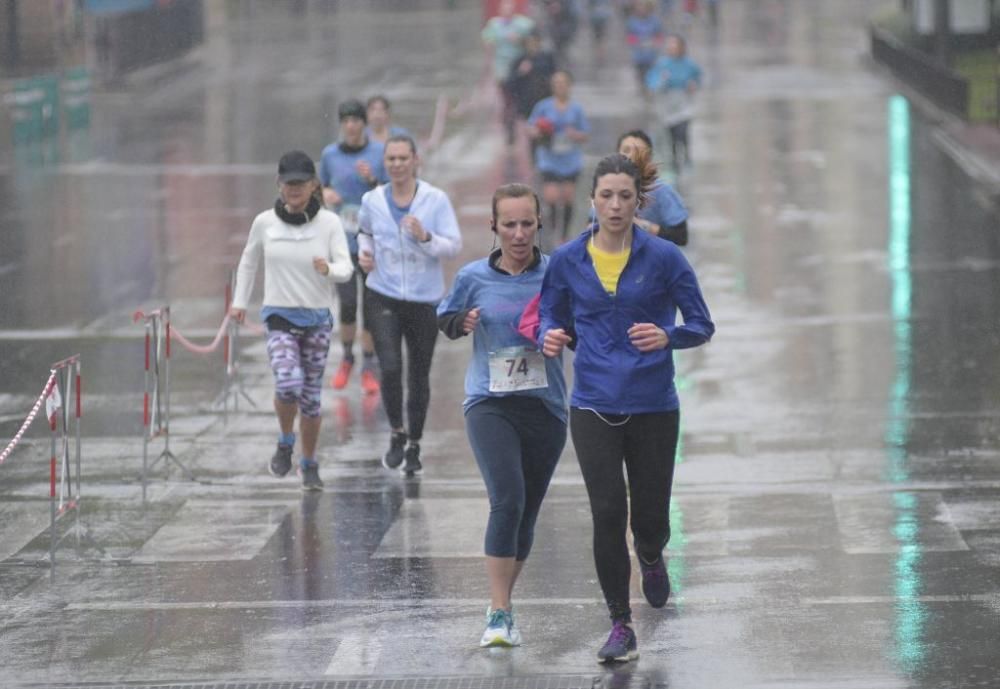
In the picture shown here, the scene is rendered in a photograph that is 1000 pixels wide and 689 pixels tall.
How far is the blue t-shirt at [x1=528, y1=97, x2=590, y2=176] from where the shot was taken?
19766 millimetres

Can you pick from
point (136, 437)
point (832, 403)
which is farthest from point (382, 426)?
point (832, 403)

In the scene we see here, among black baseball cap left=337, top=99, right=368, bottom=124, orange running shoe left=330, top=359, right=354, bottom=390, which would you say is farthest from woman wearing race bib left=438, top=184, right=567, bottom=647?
orange running shoe left=330, top=359, right=354, bottom=390

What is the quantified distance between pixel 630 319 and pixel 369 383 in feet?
21.5

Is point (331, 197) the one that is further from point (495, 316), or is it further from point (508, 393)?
point (508, 393)

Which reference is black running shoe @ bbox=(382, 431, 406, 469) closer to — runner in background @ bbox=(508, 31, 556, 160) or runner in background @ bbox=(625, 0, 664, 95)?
runner in background @ bbox=(508, 31, 556, 160)

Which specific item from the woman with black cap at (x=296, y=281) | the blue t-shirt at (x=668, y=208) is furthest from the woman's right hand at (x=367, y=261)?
the blue t-shirt at (x=668, y=208)

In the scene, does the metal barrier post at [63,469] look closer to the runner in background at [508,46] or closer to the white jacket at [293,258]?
the white jacket at [293,258]

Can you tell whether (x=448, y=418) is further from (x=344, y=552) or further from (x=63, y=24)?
(x=63, y=24)

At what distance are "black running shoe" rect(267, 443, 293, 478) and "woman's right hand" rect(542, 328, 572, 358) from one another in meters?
3.79

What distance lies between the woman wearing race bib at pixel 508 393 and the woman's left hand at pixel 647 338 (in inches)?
25.9

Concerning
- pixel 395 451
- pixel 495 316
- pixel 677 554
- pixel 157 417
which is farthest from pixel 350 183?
pixel 495 316

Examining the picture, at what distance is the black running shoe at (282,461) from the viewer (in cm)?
1118

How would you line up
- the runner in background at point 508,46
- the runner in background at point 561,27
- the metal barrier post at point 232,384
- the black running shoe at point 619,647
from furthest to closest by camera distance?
the runner in background at point 561,27 < the runner in background at point 508,46 < the metal barrier post at point 232,384 < the black running shoe at point 619,647

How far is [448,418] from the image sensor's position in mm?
13273
